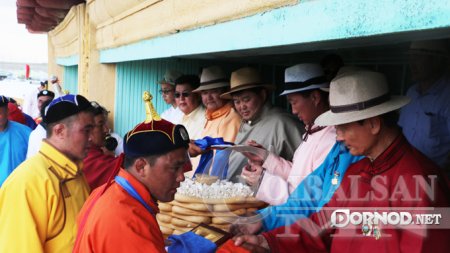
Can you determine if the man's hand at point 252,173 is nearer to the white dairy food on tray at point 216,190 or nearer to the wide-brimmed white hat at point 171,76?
the white dairy food on tray at point 216,190

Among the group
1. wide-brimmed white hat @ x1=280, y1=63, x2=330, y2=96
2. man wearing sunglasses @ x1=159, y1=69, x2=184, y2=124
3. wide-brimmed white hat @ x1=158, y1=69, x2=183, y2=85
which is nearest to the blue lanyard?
wide-brimmed white hat @ x1=280, y1=63, x2=330, y2=96

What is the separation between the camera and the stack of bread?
1881 mm

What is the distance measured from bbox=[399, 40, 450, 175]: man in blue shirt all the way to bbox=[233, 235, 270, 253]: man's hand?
1.33m

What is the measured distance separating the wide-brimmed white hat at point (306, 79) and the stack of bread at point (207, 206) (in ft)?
2.01

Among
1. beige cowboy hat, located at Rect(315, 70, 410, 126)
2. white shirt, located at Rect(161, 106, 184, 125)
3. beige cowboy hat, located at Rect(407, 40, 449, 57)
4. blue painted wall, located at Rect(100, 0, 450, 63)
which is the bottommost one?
white shirt, located at Rect(161, 106, 184, 125)

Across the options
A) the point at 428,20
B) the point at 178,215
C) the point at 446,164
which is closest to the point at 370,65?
the point at 446,164

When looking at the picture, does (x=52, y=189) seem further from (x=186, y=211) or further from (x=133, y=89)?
(x=133, y=89)

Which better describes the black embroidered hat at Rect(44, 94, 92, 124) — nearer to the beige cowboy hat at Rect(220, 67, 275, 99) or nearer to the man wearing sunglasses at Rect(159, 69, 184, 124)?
the beige cowboy hat at Rect(220, 67, 275, 99)

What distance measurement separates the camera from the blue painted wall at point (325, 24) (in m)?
1.04

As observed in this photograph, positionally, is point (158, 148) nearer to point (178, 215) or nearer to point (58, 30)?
point (178, 215)

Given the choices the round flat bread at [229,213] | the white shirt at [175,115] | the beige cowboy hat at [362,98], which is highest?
the beige cowboy hat at [362,98]

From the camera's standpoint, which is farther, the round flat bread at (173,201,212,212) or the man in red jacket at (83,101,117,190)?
the man in red jacket at (83,101,117,190)

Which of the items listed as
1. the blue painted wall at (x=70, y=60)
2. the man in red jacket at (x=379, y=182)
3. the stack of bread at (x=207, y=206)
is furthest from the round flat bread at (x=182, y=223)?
the blue painted wall at (x=70, y=60)

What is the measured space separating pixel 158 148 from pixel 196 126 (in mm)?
2039
